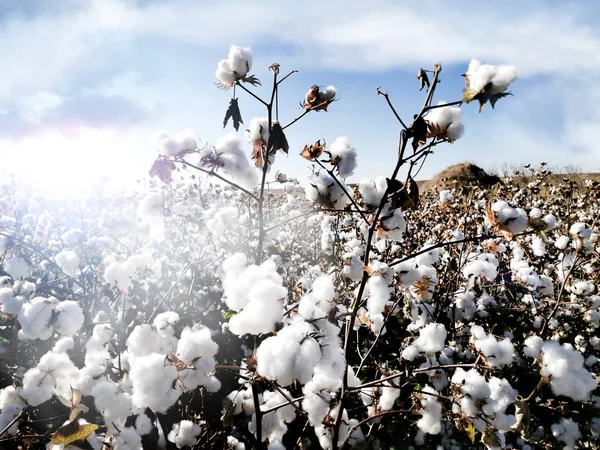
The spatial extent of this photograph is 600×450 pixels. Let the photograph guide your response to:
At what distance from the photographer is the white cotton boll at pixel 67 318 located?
2.07m

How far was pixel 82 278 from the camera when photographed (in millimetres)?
4230

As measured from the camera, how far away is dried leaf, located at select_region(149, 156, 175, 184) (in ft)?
5.71

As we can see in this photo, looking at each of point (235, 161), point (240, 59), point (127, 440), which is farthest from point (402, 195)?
point (127, 440)

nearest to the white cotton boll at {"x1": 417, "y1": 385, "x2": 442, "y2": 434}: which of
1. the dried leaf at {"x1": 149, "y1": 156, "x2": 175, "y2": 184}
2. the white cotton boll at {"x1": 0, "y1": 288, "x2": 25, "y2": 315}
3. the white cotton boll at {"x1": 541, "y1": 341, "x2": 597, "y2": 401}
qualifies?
the white cotton boll at {"x1": 541, "y1": 341, "x2": 597, "y2": 401}

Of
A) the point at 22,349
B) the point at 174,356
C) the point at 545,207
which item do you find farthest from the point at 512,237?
the point at 545,207

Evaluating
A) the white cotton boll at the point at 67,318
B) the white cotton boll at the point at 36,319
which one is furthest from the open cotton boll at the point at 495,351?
the white cotton boll at the point at 36,319

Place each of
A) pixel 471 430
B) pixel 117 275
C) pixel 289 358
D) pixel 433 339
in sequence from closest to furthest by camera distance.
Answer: pixel 289 358 < pixel 471 430 < pixel 433 339 < pixel 117 275

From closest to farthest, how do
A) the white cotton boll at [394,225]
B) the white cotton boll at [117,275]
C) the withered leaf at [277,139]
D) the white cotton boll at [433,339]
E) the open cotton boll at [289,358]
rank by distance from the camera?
the open cotton boll at [289,358] → the white cotton boll at [394,225] → the withered leaf at [277,139] → the white cotton boll at [433,339] → the white cotton boll at [117,275]

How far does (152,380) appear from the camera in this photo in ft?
4.14

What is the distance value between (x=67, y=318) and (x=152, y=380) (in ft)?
3.76

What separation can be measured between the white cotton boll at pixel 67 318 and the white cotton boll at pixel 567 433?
9.48ft

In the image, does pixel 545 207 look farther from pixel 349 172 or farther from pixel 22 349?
pixel 22 349

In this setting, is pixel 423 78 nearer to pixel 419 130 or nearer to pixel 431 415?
pixel 419 130

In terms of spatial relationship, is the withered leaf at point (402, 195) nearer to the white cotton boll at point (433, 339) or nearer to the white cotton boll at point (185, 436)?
the white cotton boll at point (433, 339)
